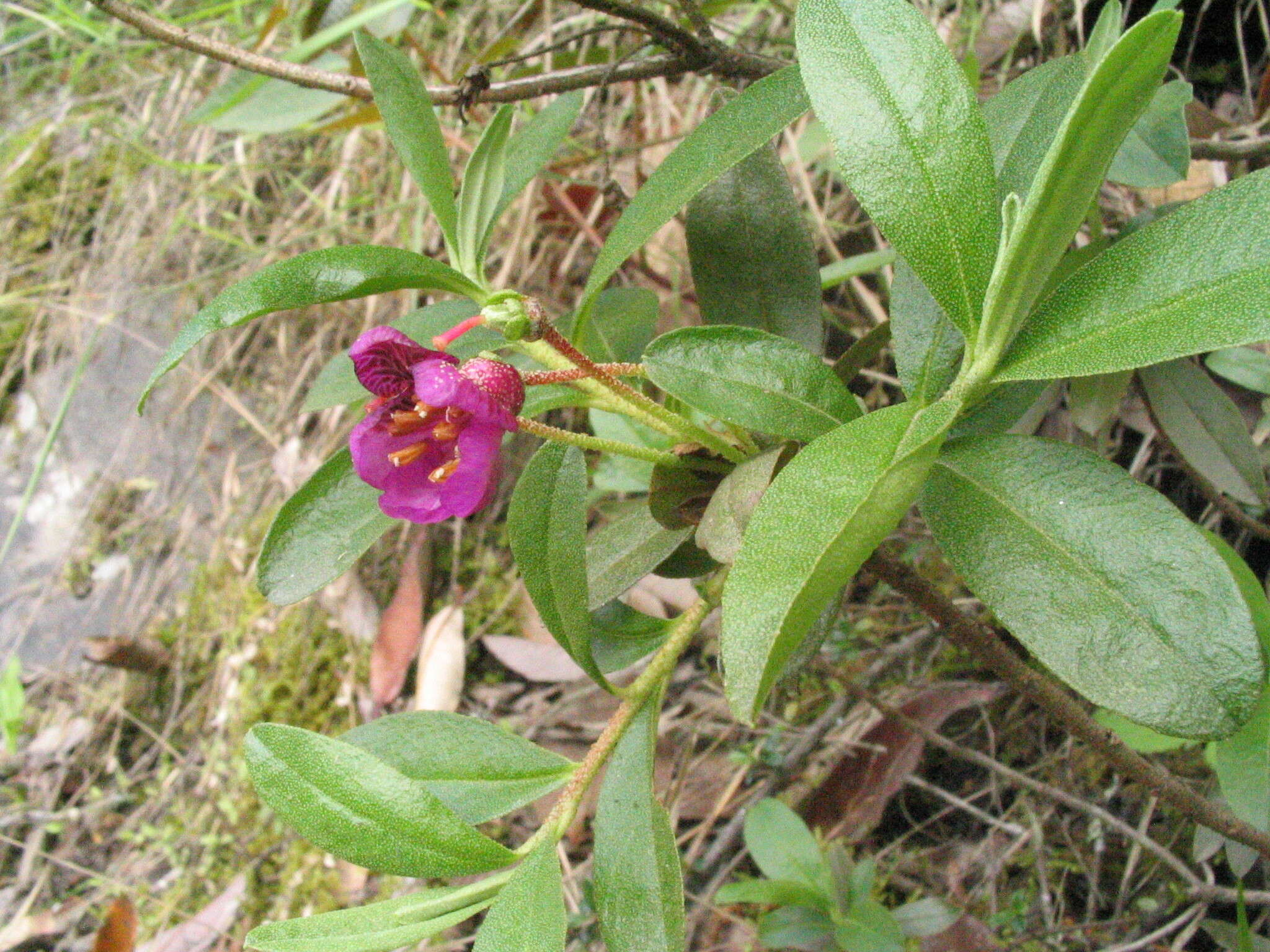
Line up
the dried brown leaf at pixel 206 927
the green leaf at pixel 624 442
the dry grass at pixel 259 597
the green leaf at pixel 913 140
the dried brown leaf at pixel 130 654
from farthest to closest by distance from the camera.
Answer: the dried brown leaf at pixel 130 654, the dried brown leaf at pixel 206 927, the dry grass at pixel 259 597, the green leaf at pixel 624 442, the green leaf at pixel 913 140

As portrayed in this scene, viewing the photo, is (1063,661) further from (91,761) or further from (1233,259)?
(91,761)

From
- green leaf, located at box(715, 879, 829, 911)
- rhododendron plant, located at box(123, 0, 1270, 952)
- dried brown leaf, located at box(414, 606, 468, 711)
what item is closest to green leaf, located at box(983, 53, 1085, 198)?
rhododendron plant, located at box(123, 0, 1270, 952)

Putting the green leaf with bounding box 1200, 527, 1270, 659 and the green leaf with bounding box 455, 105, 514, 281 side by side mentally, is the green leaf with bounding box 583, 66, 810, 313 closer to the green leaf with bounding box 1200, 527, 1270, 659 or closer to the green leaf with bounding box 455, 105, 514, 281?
the green leaf with bounding box 455, 105, 514, 281

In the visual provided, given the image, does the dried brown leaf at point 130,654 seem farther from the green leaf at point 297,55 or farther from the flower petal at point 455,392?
the flower petal at point 455,392

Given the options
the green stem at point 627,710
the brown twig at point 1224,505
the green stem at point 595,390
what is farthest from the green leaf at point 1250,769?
the green stem at point 595,390

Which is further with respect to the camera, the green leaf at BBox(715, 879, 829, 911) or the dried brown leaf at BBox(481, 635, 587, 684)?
the dried brown leaf at BBox(481, 635, 587, 684)

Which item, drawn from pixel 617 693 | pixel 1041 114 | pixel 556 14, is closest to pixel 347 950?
pixel 617 693
